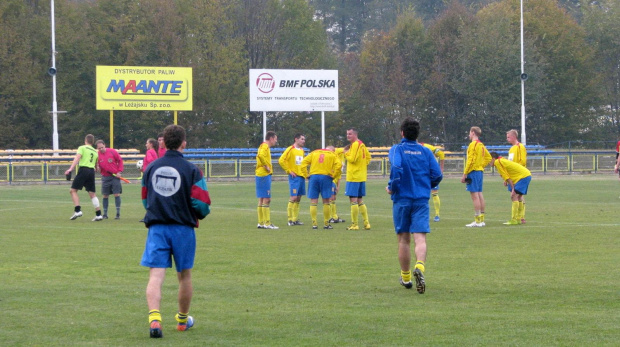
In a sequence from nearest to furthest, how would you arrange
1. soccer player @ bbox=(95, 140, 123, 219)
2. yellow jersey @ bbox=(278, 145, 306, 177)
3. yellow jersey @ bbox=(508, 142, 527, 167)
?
yellow jersey @ bbox=(508, 142, 527, 167)
yellow jersey @ bbox=(278, 145, 306, 177)
soccer player @ bbox=(95, 140, 123, 219)

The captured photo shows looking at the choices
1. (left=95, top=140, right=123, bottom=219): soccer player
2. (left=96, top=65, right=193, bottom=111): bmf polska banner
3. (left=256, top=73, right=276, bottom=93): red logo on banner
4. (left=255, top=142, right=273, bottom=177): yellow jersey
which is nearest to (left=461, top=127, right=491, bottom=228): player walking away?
(left=255, top=142, right=273, bottom=177): yellow jersey

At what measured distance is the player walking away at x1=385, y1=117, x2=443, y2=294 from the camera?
9.95m

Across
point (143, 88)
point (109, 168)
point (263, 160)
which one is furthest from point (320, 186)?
point (143, 88)

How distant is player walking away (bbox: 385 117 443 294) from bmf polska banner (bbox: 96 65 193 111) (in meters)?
37.6

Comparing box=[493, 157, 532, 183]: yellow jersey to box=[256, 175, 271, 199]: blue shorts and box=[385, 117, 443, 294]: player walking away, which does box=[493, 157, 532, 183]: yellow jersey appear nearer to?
box=[256, 175, 271, 199]: blue shorts

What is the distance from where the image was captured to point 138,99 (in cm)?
4681

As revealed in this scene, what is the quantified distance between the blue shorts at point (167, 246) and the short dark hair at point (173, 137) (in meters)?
0.70

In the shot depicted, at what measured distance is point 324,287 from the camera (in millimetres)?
10164

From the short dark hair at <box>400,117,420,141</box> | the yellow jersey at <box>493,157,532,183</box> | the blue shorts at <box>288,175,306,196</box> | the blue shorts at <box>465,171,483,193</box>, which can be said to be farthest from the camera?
the blue shorts at <box>288,175,306,196</box>

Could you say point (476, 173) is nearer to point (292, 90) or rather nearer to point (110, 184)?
point (110, 184)

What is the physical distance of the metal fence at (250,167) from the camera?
40562mm

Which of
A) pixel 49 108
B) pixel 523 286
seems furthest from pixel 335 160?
pixel 49 108

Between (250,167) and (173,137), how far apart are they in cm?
3754

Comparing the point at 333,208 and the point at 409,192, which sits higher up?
the point at 409,192
